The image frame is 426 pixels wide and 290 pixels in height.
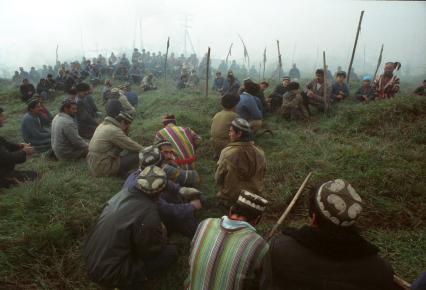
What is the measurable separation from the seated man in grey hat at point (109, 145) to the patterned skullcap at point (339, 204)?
3.68 metres

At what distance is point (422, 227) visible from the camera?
3658 millimetres

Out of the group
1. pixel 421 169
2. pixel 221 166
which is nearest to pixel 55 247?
pixel 221 166

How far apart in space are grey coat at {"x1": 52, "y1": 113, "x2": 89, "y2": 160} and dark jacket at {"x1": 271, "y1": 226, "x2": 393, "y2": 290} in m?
5.13

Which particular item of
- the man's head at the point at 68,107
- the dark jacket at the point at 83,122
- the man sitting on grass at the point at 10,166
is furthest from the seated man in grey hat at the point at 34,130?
the man sitting on grass at the point at 10,166

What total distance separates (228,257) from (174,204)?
1249 millimetres

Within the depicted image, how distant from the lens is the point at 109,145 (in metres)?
4.92

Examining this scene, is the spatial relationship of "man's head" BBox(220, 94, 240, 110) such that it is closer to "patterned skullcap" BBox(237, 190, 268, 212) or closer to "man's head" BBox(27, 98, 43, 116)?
"patterned skullcap" BBox(237, 190, 268, 212)

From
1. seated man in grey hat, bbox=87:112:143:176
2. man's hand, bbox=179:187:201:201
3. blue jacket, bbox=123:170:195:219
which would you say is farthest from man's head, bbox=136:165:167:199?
seated man in grey hat, bbox=87:112:143:176

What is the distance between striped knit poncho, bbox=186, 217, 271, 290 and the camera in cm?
214

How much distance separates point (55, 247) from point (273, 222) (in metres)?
2.70

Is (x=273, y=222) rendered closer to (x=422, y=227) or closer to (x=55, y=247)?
(x=422, y=227)

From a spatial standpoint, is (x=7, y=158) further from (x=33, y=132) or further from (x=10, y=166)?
(x=33, y=132)

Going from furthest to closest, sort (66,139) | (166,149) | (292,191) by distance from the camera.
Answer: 1. (66,139)
2. (292,191)
3. (166,149)

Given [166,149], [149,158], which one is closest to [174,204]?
[149,158]
